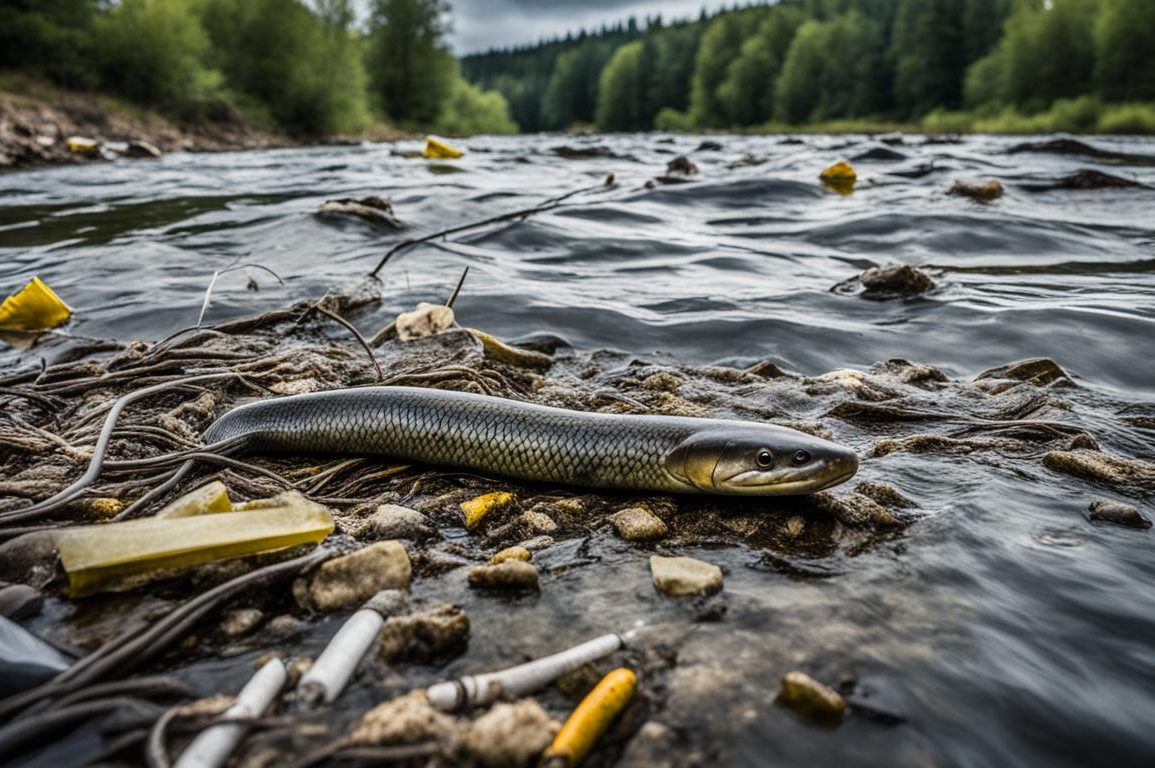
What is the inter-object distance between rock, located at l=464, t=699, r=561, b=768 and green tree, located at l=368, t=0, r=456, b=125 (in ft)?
263

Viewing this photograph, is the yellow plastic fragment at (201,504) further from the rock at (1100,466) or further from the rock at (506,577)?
the rock at (1100,466)

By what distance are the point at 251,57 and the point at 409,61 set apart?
27315 mm

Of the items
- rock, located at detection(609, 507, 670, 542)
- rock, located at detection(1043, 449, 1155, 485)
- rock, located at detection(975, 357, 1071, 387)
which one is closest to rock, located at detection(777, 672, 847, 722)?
rock, located at detection(609, 507, 670, 542)

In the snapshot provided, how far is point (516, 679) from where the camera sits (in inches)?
68.7

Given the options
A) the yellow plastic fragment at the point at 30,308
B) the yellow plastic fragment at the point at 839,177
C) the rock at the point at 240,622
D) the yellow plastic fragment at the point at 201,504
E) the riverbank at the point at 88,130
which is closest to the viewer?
the rock at the point at 240,622

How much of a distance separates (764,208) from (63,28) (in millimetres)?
39486

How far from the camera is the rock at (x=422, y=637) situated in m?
1.91

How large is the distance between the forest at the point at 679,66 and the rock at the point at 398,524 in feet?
136

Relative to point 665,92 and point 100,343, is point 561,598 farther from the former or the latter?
point 665,92

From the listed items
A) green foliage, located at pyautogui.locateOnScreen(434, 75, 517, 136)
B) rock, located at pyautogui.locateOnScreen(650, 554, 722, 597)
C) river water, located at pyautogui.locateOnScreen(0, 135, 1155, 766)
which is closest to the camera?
river water, located at pyautogui.locateOnScreen(0, 135, 1155, 766)

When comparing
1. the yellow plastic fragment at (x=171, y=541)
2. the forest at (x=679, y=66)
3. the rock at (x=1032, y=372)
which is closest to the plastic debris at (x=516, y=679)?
the yellow plastic fragment at (x=171, y=541)

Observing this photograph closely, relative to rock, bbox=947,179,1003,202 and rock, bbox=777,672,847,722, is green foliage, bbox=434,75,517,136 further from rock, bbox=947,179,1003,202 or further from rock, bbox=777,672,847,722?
rock, bbox=777,672,847,722

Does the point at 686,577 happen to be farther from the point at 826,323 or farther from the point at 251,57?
the point at 251,57

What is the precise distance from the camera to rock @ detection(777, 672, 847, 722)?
171 cm
